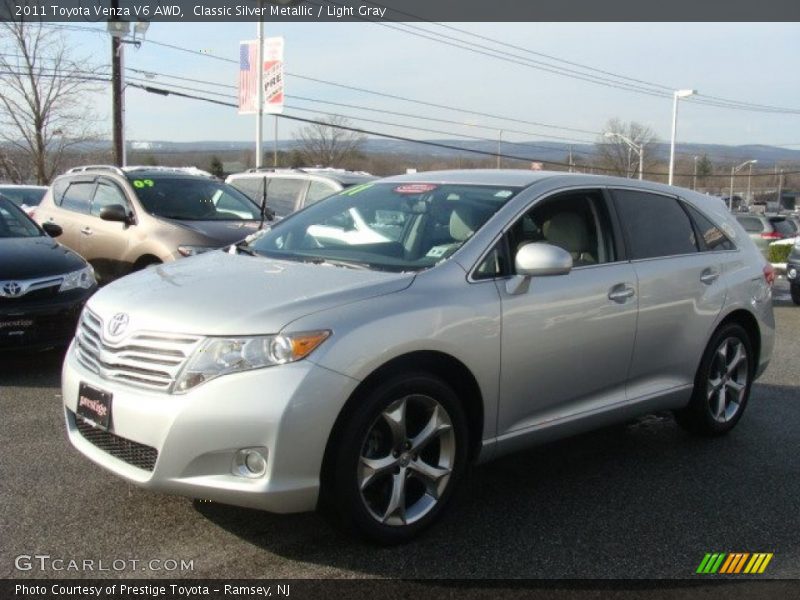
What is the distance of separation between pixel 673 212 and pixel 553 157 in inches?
2514

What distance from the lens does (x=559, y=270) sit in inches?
154

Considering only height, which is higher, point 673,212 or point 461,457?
point 673,212

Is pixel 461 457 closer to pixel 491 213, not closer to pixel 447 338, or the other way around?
pixel 447 338

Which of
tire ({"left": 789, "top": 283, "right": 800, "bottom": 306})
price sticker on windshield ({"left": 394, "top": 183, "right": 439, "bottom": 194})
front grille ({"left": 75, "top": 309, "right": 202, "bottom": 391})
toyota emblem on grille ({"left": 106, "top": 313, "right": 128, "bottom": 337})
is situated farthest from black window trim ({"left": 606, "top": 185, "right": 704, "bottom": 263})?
tire ({"left": 789, "top": 283, "right": 800, "bottom": 306})

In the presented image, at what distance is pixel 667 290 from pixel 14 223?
614 cm

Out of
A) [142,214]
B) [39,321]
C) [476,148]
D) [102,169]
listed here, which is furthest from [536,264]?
[476,148]

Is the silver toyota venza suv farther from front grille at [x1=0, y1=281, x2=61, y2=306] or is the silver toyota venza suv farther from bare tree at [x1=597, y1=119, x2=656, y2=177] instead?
bare tree at [x1=597, y1=119, x2=656, y2=177]

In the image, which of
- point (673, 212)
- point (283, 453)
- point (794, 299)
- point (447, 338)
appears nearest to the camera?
point (283, 453)

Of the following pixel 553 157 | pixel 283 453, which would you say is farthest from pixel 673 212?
pixel 553 157

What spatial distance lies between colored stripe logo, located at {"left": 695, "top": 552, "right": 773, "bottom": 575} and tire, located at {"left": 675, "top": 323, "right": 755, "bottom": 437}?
1629 millimetres

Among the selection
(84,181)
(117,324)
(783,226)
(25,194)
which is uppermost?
(84,181)

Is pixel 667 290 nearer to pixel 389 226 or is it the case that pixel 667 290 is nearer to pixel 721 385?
pixel 721 385

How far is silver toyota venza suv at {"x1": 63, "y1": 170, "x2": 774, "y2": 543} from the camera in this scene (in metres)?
3.21

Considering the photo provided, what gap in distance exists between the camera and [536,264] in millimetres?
3877
